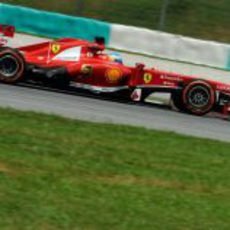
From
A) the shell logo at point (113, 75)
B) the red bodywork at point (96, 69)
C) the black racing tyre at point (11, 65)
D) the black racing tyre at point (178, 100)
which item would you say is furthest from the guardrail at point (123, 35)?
the black racing tyre at point (11, 65)

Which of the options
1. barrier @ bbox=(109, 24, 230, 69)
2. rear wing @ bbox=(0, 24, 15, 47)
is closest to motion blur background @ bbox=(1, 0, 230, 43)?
barrier @ bbox=(109, 24, 230, 69)

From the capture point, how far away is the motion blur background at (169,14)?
59.6ft

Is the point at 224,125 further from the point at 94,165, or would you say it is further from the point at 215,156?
the point at 94,165

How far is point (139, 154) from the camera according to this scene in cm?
844

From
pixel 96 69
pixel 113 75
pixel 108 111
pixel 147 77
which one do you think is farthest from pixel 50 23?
pixel 108 111

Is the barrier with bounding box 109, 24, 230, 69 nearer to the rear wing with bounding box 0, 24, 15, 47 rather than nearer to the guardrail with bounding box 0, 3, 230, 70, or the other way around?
the guardrail with bounding box 0, 3, 230, 70

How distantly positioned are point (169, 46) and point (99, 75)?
3.28 metres

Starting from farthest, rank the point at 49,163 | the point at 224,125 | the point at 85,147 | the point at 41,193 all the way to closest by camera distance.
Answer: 1. the point at 224,125
2. the point at 85,147
3. the point at 49,163
4. the point at 41,193

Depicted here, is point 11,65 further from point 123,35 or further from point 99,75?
point 123,35

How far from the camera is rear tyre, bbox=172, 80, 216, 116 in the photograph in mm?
14727

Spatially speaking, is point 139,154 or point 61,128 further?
point 61,128

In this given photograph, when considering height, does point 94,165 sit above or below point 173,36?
below

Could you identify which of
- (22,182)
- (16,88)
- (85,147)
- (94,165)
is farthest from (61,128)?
(16,88)

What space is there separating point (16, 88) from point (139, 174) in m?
7.42
